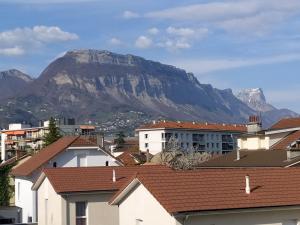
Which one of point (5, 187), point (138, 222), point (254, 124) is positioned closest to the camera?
point (138, 222)

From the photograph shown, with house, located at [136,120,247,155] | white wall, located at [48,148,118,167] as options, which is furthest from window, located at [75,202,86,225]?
house, located at [136,120,247,155]

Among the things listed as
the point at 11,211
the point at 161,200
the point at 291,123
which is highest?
the point at 291,123

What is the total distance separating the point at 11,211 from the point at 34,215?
5.69 meters

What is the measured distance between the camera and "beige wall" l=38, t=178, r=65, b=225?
30.8m

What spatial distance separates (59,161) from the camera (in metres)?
47.1

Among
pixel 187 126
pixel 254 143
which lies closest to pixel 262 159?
pixel 254 143

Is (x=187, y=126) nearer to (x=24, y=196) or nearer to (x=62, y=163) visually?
(x=62, y=163)

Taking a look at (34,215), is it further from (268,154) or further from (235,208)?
(235,208)

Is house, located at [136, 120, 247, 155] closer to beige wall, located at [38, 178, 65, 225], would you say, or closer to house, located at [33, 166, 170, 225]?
beige wall, located at [38, 178, 65, 225]

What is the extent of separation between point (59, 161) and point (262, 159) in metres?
15.6

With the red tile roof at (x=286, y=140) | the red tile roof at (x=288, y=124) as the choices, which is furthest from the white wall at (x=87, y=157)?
the red tile roof at (x=288, y=124)

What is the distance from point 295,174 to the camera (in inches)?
937

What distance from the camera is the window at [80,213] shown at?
31.0 metres

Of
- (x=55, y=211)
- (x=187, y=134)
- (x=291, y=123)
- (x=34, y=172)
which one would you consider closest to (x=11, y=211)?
(x=34, y=172)
